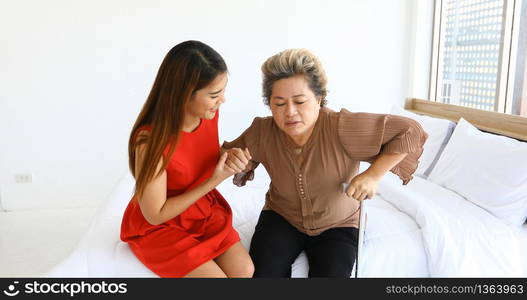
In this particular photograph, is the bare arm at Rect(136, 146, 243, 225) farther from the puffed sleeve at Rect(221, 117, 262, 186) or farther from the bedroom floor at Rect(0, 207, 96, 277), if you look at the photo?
the bedroom floor at Rect(0, 207, 96, 277)

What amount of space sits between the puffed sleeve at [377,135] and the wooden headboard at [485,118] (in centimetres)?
94

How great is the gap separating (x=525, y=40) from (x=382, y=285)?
1865 millimetres

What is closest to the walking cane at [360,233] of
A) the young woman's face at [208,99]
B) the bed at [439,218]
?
the bed at [439,218]

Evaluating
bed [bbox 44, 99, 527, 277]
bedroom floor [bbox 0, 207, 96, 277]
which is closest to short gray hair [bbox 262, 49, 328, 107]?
bed [bbox 44, 99, 527, 277]

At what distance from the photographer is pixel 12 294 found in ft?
4.59

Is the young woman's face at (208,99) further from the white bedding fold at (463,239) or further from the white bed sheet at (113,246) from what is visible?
the white bedding fold at (463,239)

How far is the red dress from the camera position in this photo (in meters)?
1.42

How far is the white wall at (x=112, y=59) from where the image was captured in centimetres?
329

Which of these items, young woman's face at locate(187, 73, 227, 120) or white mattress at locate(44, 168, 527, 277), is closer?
young woman's face at locate(187, 73, 227, 120)

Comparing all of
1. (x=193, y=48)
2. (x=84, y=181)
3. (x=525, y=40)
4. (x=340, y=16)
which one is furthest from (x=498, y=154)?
(x=84, y=181)

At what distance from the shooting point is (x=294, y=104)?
4.83 ft

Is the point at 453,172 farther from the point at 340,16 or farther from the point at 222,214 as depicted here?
the point at 340,16

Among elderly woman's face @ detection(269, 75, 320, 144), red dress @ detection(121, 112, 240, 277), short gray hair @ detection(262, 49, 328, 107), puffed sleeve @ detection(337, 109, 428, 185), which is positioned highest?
short gray hair @ detection(262, 49, 328, 107)

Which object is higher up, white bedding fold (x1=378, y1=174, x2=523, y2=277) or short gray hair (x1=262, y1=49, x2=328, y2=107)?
short gray hair (x1=262, y1=49, x2=328, y2=107)
